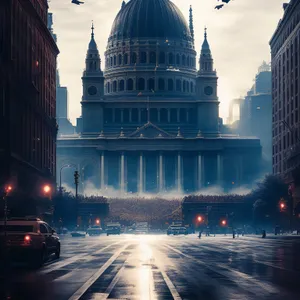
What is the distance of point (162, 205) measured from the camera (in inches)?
6954

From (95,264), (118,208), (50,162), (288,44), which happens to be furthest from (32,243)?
(118,208)

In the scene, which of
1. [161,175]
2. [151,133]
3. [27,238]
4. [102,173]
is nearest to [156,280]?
[27,238]

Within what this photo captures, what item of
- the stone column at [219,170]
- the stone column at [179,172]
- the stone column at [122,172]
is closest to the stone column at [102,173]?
the stone column at [122,172]

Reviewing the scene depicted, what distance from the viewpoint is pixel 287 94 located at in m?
144

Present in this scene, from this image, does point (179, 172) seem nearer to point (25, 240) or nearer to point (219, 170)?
point (219, 170)

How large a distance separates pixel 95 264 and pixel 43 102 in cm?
7850

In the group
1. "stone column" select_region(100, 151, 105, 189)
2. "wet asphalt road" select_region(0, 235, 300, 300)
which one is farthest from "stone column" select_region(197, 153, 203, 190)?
"wet asphalt road" select_region(0, 235, 300, 300)

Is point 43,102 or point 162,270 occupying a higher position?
point 43,102

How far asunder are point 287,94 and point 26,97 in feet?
199

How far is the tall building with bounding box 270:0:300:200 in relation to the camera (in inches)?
5069

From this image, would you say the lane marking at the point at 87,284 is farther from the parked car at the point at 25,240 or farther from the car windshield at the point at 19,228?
the car windshield at the point at 19,228

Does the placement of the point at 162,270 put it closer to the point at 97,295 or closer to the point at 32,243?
the point at 32,243

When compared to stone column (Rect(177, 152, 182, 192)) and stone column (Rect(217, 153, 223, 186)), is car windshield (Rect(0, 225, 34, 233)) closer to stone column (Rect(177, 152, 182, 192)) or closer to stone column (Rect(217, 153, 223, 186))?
stone column (Rect(177, 152, 182, 192))

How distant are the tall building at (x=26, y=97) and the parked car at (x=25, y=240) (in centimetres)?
3106
